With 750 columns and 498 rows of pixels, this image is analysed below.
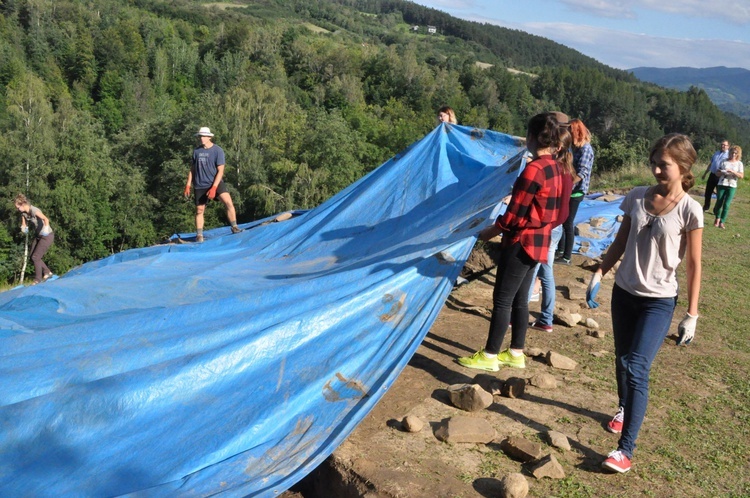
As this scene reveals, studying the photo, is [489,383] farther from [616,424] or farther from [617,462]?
[617,462]

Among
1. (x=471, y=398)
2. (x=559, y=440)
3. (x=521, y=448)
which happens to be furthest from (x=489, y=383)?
(x=521, y=448)

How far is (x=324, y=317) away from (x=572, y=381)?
182 cm

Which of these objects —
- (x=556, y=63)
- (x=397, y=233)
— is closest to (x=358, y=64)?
(x=556, y=63)

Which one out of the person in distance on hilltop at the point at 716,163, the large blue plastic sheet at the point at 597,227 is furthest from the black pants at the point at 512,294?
the person in distance on hilltop at the point at 716,163

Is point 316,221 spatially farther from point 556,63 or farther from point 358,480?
point 556,63

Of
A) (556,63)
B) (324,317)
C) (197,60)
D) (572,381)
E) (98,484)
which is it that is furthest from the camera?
(556,63)

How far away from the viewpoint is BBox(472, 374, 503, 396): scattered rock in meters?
3.99

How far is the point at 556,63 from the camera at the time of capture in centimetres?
15388

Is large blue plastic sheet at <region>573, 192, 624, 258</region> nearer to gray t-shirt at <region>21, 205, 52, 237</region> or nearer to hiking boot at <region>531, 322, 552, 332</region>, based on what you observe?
hiking boot at <region>531, 322, 552, 332</region>

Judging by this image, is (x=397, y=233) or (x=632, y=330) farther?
(x=397, y=233)

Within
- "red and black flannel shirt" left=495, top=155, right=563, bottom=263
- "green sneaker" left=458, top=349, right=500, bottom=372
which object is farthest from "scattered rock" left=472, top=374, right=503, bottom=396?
"red and black flannel shirt" left=495, top=155, right=563, bottom=263

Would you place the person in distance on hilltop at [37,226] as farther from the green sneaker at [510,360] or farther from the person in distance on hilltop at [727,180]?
the person in distance on hilltop at [727,180]

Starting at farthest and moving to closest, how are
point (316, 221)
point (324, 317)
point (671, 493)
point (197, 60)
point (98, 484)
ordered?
1. point (197, 60)
2. point (316, 221)
3. point (324, 317)
4. point (671, 493)
5. point (98, 484)

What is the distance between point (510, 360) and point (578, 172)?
249 cm
